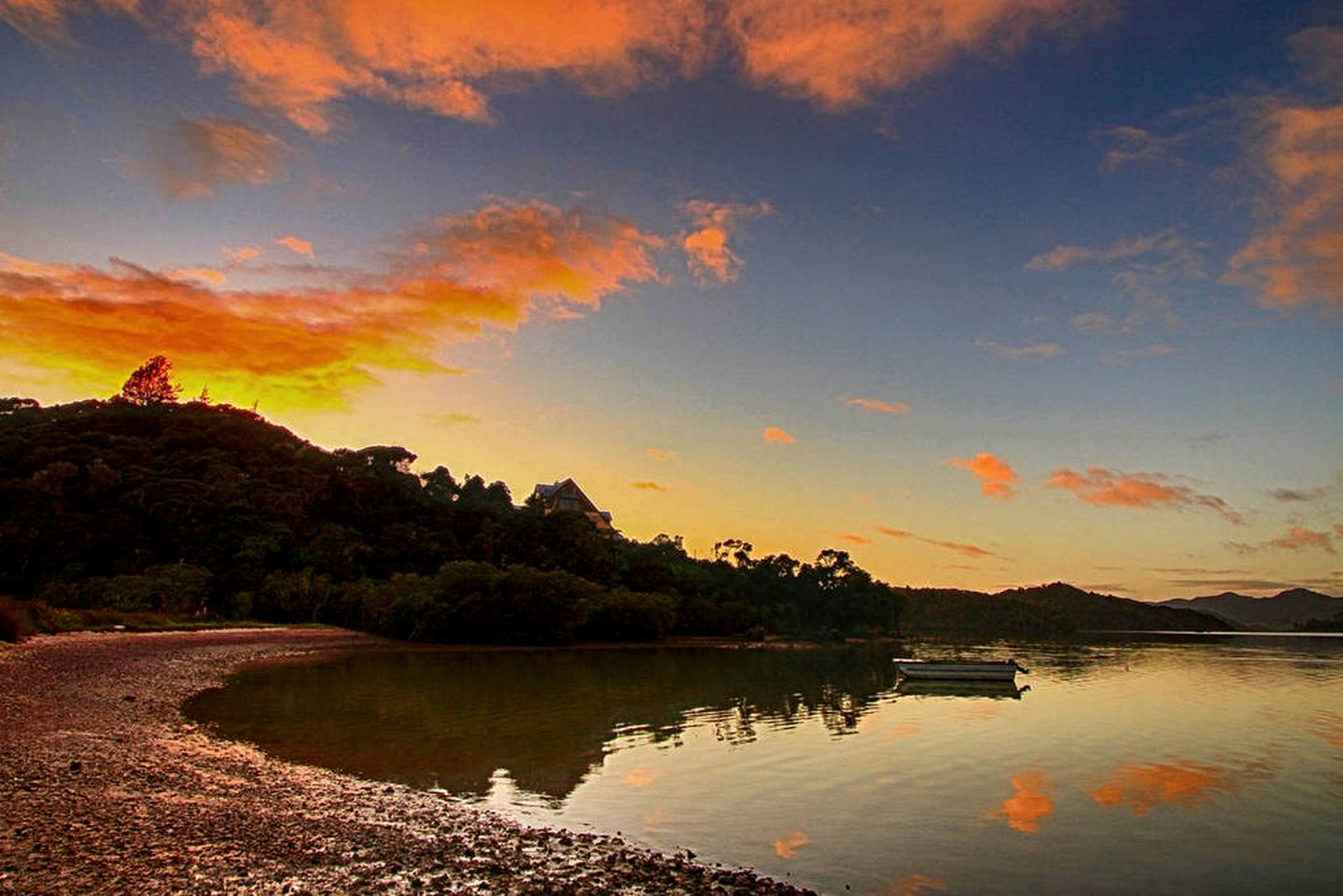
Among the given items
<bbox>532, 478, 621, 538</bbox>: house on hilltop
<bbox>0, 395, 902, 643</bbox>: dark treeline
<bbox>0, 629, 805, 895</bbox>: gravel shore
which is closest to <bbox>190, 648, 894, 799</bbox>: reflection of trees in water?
<bbox>0, 629, 805, 895</bbox>: gravel shore

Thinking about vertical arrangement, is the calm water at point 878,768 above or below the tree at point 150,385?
below

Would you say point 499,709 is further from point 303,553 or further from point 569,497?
point 569,497

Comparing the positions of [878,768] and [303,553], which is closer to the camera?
[878,768]

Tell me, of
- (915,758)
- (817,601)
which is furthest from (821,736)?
(817,601)

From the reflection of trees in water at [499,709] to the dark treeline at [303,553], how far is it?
21.3 m

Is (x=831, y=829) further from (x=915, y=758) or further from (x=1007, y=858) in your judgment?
(x=915, y=758)

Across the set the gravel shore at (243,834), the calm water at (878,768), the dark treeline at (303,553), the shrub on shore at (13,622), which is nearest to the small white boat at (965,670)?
the calm water at (878,768)

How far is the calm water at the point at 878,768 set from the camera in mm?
13930

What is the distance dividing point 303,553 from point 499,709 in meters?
74.5

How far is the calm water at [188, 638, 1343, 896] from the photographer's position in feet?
45.7

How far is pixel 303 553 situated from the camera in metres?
95.7

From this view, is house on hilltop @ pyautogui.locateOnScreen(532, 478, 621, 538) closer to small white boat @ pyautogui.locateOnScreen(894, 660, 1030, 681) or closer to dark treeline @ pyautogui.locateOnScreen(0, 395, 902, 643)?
dark treeline @ pyautogui.locateOnScreen(0, 395, 902, 643)

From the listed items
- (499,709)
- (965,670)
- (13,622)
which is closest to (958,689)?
(965,670)

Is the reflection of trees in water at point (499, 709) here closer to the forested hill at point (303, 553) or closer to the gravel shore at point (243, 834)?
the gravel shore at point (243, 834)
